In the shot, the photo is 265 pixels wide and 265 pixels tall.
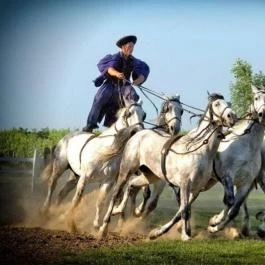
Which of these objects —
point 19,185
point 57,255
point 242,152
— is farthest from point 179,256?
point 19,185

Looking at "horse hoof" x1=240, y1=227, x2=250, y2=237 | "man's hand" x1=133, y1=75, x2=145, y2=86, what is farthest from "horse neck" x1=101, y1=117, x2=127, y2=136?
"horse hoof" x1=240, y1=227, x2=250, y2=237

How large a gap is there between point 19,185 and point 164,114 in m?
1.93

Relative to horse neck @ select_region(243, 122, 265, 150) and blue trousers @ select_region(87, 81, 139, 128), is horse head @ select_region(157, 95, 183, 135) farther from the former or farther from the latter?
horse neck @ select_region(243, 122, 265, 150)

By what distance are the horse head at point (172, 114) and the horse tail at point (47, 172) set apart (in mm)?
1804

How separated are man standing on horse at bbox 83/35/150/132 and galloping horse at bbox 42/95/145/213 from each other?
28 cm

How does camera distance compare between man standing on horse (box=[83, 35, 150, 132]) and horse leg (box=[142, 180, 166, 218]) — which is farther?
horse leg (box=[142, 180, 166, 218])

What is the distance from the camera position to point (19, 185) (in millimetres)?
8734

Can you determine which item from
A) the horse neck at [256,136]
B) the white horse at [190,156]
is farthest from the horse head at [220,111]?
the horse neck at [256,136]

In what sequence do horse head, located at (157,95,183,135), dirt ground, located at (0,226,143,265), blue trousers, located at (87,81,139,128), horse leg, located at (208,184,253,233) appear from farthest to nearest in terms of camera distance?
blue trousers, located at (87,81,139,128)
horse head, located at (157,95,183,135)
horse leg, located at (208,184,253,233)
dirt ground, located at (0,226,143,265)

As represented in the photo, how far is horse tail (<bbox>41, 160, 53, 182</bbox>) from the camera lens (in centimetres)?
937

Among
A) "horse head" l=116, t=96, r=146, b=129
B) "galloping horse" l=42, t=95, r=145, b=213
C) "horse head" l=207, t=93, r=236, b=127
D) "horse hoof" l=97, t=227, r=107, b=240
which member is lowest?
"horse hoof" l=97, t=227, r=107, b=240

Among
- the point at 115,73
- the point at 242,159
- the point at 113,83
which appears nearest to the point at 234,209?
the point at 242,159

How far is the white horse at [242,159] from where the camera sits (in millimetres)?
7719

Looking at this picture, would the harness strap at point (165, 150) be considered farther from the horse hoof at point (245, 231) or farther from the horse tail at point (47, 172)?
the horse tail at point (47, 172)
